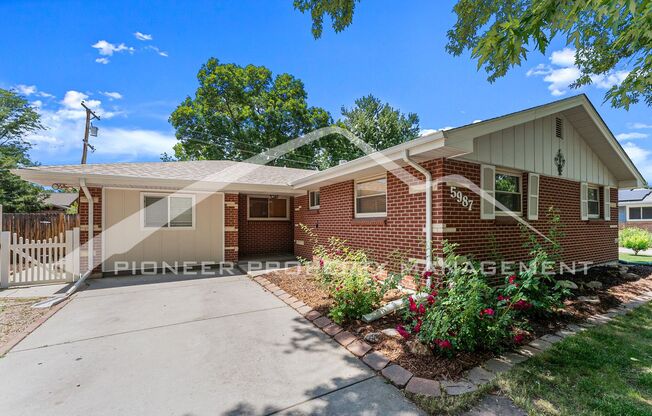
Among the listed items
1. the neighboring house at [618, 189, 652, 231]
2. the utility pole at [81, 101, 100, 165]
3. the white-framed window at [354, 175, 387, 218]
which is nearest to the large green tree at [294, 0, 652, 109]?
the white-framed window at [354, 175, 387, 218]

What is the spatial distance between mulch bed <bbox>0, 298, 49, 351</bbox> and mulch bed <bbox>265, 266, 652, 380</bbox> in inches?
166

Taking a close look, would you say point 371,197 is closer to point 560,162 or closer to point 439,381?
point 439,381

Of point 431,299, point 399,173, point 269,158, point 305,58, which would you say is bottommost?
point 431,299

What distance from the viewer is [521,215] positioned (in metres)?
→ 6.42

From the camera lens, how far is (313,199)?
33.3ft

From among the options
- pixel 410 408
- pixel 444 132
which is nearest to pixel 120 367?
pixel 410 408

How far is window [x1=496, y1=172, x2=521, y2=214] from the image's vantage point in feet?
20.2

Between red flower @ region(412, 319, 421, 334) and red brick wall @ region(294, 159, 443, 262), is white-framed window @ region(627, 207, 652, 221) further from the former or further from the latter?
red flower @ region(412, 319, 421, 334)

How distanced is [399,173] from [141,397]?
17.4 feet

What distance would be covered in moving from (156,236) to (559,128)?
11.4 meters

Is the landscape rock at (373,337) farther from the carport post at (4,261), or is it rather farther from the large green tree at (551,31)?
the carport post at (4,261)

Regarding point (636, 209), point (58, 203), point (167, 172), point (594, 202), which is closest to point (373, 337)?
point (167, 172)

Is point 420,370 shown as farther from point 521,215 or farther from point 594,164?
point 594,164

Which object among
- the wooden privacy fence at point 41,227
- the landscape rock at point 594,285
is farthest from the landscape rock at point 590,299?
the wooden privacy fence at point 41,227
